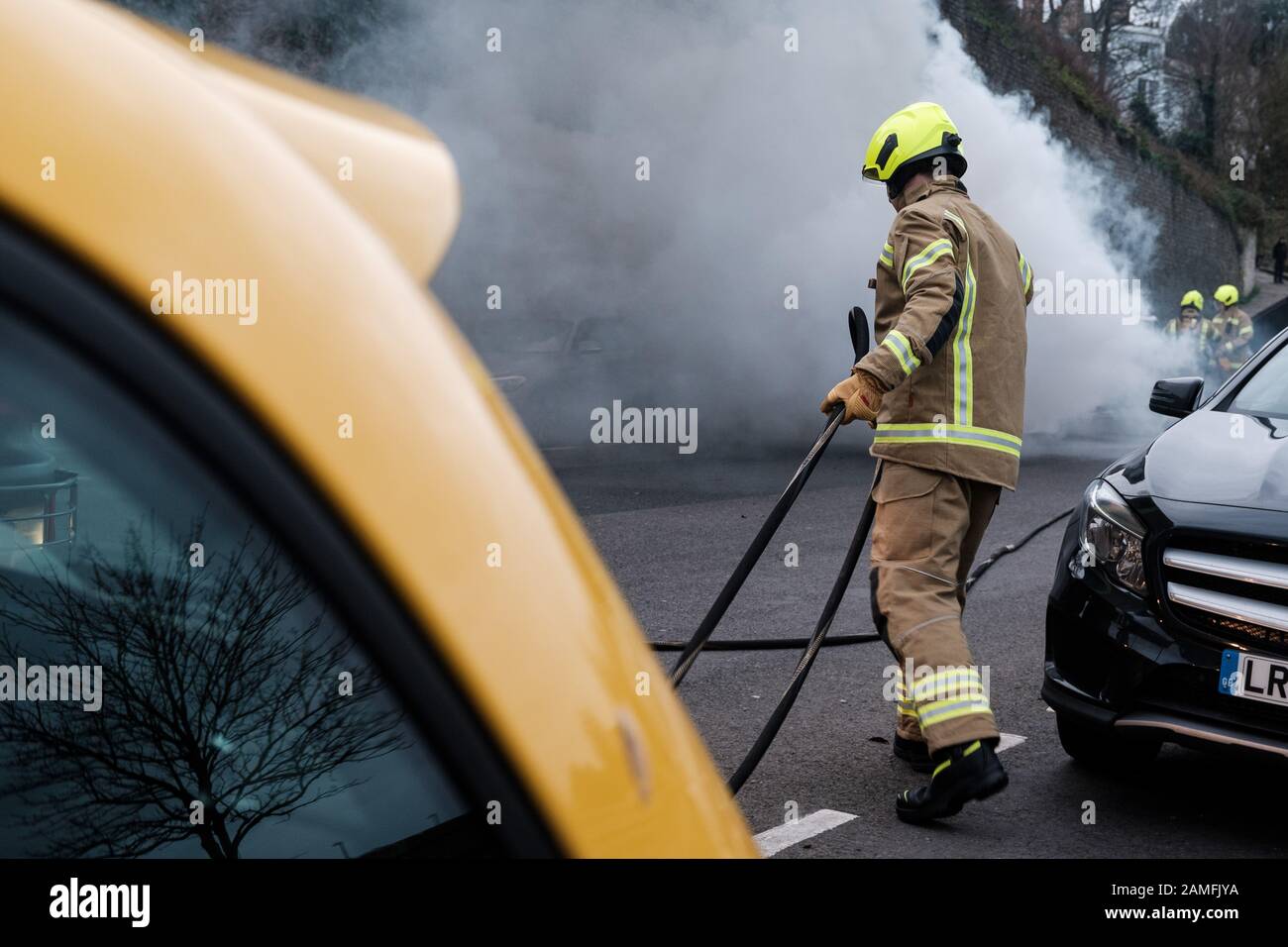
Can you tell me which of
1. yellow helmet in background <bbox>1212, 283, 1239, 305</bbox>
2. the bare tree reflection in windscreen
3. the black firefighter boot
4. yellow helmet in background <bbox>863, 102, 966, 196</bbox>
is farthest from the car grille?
yellow helmet in background <bbox>1212, 283, 1239, 305</bbox>

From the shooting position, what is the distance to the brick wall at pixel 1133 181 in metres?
22.1

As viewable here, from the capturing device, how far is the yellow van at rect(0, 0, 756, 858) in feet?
2.70

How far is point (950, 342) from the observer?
3740 mm

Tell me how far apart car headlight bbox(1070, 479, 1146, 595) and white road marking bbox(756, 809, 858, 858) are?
99cm

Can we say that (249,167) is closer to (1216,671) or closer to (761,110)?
(1216,671)

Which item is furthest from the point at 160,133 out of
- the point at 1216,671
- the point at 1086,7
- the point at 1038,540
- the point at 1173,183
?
the point at 1086,7

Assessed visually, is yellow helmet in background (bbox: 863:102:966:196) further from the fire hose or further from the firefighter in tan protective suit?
the fire hose

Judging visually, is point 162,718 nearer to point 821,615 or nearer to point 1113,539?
point 821,615

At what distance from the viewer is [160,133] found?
855mm

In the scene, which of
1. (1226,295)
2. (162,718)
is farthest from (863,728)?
(1226,295)

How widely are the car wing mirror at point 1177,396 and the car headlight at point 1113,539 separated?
692 mm

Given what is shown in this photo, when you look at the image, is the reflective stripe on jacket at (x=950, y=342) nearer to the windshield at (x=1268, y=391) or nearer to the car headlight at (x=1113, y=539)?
the car headlight at (x=1113, y=539)

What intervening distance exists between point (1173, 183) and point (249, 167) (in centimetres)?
3498

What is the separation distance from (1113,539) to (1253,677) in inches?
22.1
